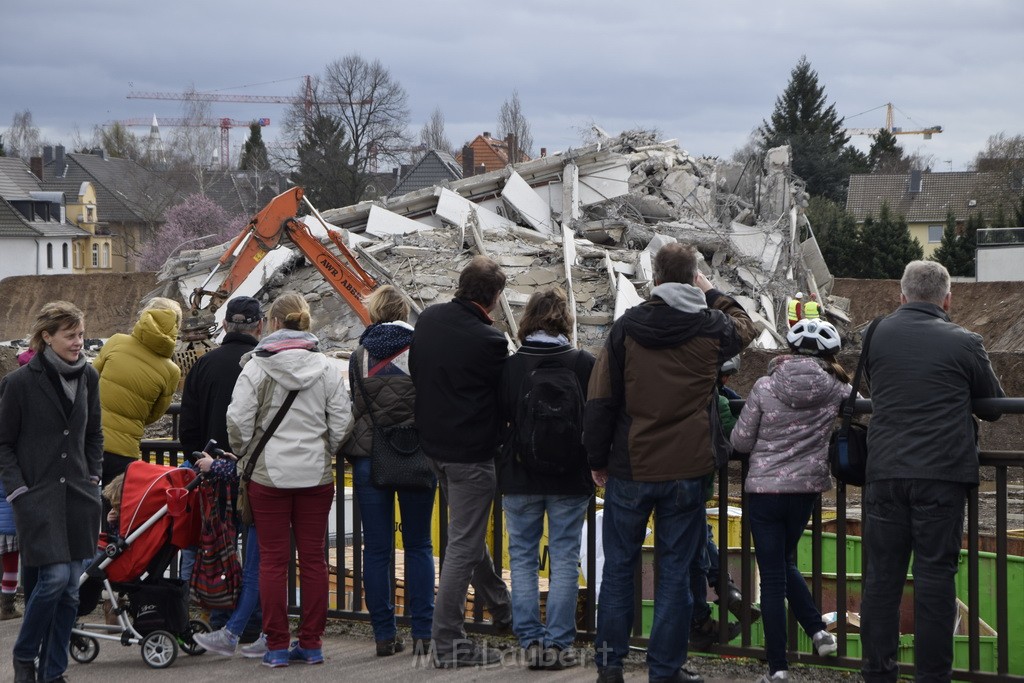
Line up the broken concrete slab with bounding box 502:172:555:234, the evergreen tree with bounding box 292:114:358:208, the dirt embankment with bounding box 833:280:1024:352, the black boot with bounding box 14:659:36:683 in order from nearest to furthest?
1. the black boot with bounding box 14:659:36:683
2. the broken concrete slab with bounding box 502:172:555:234
3. the dirt embankment with bounding box 833:280:1024:352
4. the evergreen tree with bounding box 292:114:358:208

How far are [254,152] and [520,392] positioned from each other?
312ft

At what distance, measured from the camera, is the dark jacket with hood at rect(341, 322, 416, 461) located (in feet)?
18.5

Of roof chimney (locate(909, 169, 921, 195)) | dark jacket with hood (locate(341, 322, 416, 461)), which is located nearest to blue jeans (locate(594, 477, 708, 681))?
dark jacket with hood (locate(341, 322, 416, 461))

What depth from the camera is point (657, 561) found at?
5.13m

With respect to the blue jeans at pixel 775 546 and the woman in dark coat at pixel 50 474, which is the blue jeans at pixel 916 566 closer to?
the blue jeans at pixel 775 546

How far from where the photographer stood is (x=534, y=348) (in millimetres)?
5340

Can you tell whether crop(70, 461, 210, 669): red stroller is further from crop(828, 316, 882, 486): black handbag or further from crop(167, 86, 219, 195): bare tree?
crop(167, 86, 219, 195): bare tree

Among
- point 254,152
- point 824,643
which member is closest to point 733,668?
point 824,643

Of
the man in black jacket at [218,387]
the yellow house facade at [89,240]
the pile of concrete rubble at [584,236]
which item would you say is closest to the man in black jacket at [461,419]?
the man in black jacket at [218,387]

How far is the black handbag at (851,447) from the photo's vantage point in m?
4.83

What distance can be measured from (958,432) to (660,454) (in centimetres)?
120

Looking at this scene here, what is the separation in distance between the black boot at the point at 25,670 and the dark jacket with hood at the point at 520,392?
2.34 m

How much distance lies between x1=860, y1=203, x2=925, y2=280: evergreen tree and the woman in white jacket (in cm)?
4682

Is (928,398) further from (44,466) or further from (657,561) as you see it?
(44,466)
